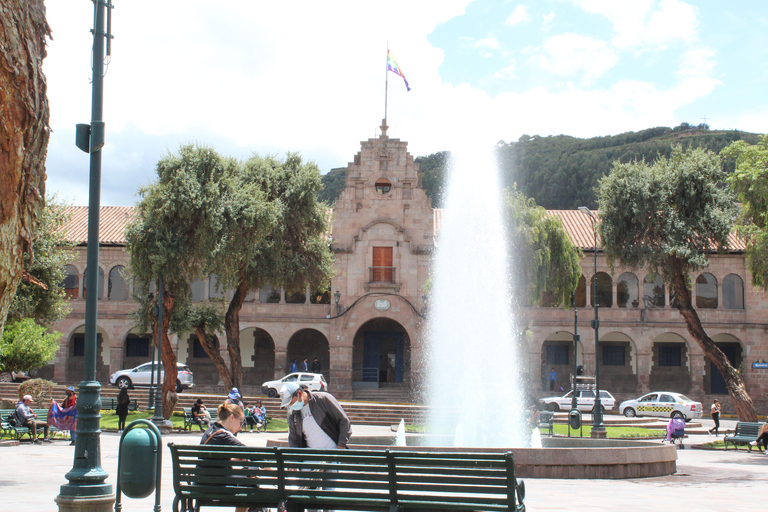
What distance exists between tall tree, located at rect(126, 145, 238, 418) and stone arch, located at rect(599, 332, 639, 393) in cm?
2471

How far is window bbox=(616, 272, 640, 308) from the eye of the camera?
4247 cm

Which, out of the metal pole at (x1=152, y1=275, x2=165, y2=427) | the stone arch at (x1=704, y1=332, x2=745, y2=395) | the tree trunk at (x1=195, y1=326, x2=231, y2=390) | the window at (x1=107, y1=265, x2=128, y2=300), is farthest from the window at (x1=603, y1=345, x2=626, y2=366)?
the window at (x1=107, y1=265, x2=128, y2=300)

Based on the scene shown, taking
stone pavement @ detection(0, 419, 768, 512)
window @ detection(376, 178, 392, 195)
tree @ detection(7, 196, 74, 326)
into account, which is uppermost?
window @ detection(376, 178, 392, 195)

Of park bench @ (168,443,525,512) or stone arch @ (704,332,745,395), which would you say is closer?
park bench @ (168,443,525,512)

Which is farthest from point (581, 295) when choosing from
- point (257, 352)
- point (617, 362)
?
point (257, 352)

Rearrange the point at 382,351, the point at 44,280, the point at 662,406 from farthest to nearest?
the point at 382,351, the point at 662,406, the point at 44,280

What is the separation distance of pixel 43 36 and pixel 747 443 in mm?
21656

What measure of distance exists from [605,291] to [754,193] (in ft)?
69.7

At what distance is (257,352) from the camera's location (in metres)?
43.4

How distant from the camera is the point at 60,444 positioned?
2017 cm

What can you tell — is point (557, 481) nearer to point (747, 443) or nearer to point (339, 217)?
point (747, 443)

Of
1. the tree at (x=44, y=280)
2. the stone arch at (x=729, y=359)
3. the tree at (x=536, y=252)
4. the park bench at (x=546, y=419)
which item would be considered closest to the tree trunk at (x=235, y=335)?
the tree at (x=44, y=280)

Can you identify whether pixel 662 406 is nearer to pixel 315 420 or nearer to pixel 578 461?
pixel 578 461

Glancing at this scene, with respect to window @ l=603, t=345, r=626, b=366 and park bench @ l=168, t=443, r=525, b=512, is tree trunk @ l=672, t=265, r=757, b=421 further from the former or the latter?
park bench @ l=168, t=443, r=525, b=512
